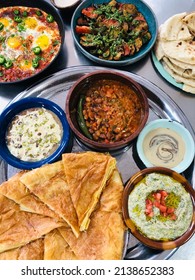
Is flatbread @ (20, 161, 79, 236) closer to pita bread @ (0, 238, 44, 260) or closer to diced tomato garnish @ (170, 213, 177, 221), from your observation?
pita bread @ (0, 238, 44, 260)

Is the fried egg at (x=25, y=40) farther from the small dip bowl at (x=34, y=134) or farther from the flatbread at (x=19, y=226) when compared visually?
the flatbread at (x=19, y=226)

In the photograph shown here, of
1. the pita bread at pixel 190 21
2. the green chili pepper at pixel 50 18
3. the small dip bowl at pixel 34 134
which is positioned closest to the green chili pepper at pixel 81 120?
the small dip bowl at pixel 34 134

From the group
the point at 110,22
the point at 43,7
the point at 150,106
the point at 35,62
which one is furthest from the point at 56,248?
the point at 43,7

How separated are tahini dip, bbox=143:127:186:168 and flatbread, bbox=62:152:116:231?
35cm

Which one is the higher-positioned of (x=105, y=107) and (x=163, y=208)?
(x=105, y=107)

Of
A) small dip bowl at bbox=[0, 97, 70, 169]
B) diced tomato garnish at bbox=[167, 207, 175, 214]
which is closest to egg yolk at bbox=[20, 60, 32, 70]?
small dip bowl at bbox=[0, 97, 70, 169]

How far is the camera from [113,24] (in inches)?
136

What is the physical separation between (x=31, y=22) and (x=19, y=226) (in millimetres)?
1932

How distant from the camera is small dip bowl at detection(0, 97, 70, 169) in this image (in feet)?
10.00

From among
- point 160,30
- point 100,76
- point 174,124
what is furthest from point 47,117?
point 160,30

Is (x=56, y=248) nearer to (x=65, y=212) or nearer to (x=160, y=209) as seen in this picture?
(x=65, y=212)

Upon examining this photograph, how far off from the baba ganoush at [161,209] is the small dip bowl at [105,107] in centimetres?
42

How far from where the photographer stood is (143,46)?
3508 mm
